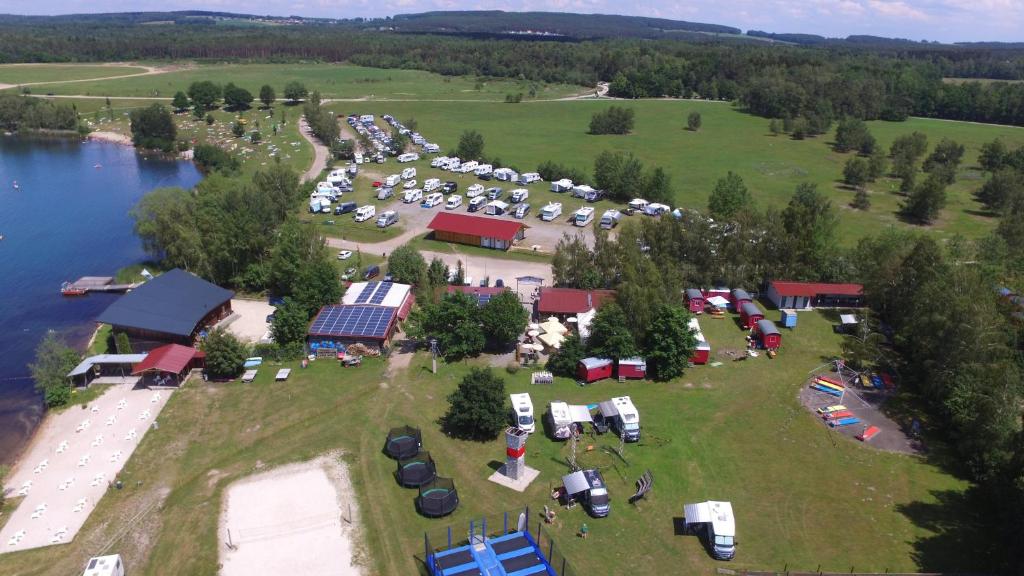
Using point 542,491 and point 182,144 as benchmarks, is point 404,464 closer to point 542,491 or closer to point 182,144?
point 542,491

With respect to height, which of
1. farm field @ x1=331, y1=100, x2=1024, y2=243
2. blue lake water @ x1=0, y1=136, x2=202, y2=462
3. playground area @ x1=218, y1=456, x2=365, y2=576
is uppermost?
farm field @ x1=331, y1=100, x2=1024, y2=243

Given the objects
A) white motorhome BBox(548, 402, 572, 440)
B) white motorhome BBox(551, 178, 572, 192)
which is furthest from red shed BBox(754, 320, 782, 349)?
white motorhome BBox(551, 178, 572, 192)

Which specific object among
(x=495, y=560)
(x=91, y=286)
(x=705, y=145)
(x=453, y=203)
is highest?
(x=705, y=145)

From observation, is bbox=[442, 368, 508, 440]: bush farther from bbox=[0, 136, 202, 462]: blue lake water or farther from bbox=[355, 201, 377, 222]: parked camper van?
bbox=[355, 201, 377, 222]: parked camper van

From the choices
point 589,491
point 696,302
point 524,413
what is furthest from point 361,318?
point 696,302

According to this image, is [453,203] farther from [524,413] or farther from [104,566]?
[104,566]

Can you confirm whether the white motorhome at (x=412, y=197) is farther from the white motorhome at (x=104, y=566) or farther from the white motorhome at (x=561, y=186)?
the white motorhome at (x=104, y=566)

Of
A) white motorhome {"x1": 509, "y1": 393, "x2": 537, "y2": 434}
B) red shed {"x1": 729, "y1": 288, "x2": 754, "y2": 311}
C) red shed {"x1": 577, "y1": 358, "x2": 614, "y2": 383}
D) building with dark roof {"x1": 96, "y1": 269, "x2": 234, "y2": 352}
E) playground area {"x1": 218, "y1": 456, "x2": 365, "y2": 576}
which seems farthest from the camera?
red shed {"x1": 729, "y1": 288, "x2": 754, "y2": 311}
